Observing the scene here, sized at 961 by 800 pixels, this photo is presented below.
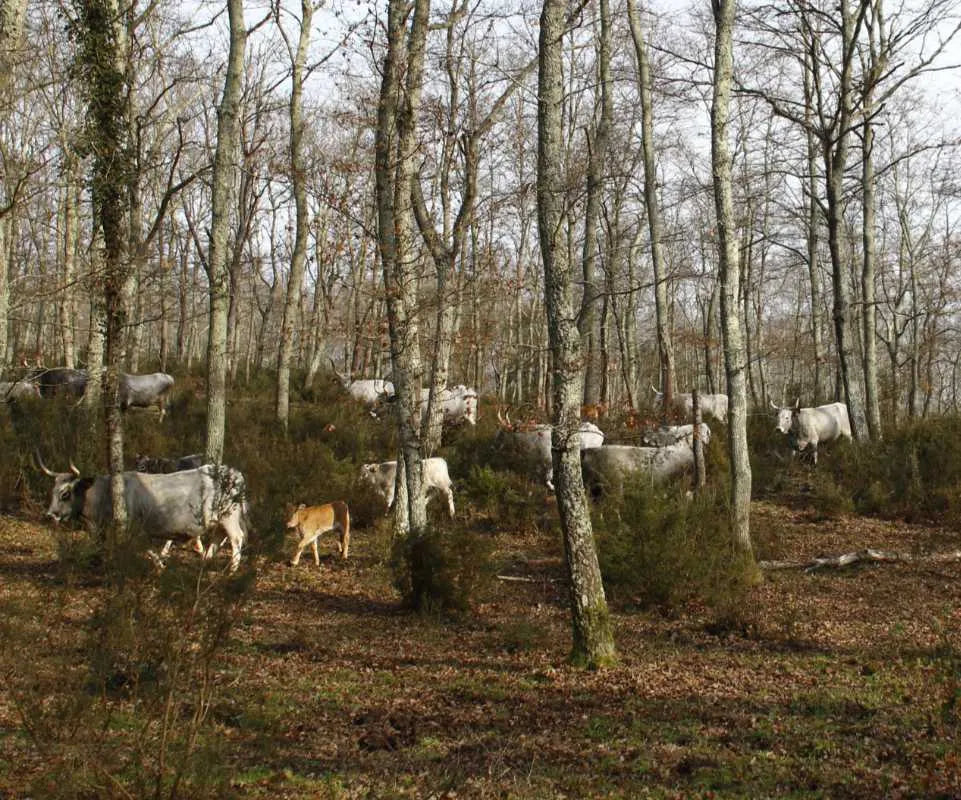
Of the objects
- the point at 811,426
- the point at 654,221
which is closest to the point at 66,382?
the point at 654,221

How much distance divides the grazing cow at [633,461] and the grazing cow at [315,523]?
4614 millimetres

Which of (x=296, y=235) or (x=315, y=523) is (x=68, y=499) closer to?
(x=315, y=523)

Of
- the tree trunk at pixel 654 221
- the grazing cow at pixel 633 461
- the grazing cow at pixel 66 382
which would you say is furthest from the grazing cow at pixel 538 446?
the grazing cow at pixel 66 382

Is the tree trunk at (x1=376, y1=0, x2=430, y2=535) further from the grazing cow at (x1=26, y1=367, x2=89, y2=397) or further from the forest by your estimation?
the grazing cow at (x1=26, y1=367, x2=89, y2=397)

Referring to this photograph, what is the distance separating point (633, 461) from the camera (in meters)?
14.0

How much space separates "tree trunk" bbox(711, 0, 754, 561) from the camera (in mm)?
9875

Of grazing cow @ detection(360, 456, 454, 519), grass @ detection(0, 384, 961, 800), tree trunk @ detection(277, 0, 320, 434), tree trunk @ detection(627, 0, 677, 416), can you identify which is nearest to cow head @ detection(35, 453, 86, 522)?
grass @ detection(0, 384, 961, 800)

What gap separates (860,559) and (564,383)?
229 inches

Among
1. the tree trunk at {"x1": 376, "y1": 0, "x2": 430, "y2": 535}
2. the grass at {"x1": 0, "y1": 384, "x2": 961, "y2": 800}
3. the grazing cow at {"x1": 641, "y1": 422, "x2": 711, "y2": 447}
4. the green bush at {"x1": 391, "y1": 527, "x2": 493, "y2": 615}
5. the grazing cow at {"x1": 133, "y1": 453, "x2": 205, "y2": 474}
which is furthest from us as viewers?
the grazing cow at {"x1": 641, "y1": 422, "x2": 711, "y2": 447}

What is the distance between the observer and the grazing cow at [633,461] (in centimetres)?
1376

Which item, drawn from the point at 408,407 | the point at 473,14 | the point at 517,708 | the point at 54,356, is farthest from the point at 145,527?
the point at 54,356

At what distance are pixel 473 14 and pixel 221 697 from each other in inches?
472

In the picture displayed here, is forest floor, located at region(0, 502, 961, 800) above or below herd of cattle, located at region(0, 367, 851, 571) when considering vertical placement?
below

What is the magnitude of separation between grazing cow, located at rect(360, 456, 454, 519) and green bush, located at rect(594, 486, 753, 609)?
4.03m
